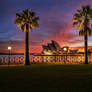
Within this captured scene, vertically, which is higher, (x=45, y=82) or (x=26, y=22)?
(x=26, y=22)

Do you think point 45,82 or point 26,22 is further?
point 26,22

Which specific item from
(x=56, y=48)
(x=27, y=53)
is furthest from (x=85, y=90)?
(x=56, y=48)

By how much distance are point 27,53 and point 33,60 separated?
4.00 metres

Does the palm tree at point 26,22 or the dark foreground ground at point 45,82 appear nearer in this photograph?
the dark foreground ground at point 45,82

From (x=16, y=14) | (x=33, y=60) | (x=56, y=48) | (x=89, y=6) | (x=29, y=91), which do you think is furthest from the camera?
(x=56, y=48)

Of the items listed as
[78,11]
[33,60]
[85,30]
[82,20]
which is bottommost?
[33,60]

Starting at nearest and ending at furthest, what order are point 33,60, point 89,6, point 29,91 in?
point 29,91 < point 89,6 < point 33,60

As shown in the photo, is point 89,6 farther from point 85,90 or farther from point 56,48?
point 56,48

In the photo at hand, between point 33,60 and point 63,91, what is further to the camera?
point 33,60

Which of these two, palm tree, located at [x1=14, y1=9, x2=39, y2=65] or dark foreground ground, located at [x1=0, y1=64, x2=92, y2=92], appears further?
palm tree, located at [x1=14, y1=9, x2=39, y2=65]

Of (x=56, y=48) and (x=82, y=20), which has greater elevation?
(x=82, y=20)

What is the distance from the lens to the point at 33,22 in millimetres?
24250

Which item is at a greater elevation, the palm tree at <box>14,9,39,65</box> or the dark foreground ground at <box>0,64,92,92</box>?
the palm tree at <box>14,9,39,65</box>

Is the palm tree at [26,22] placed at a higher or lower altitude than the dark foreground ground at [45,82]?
higher
